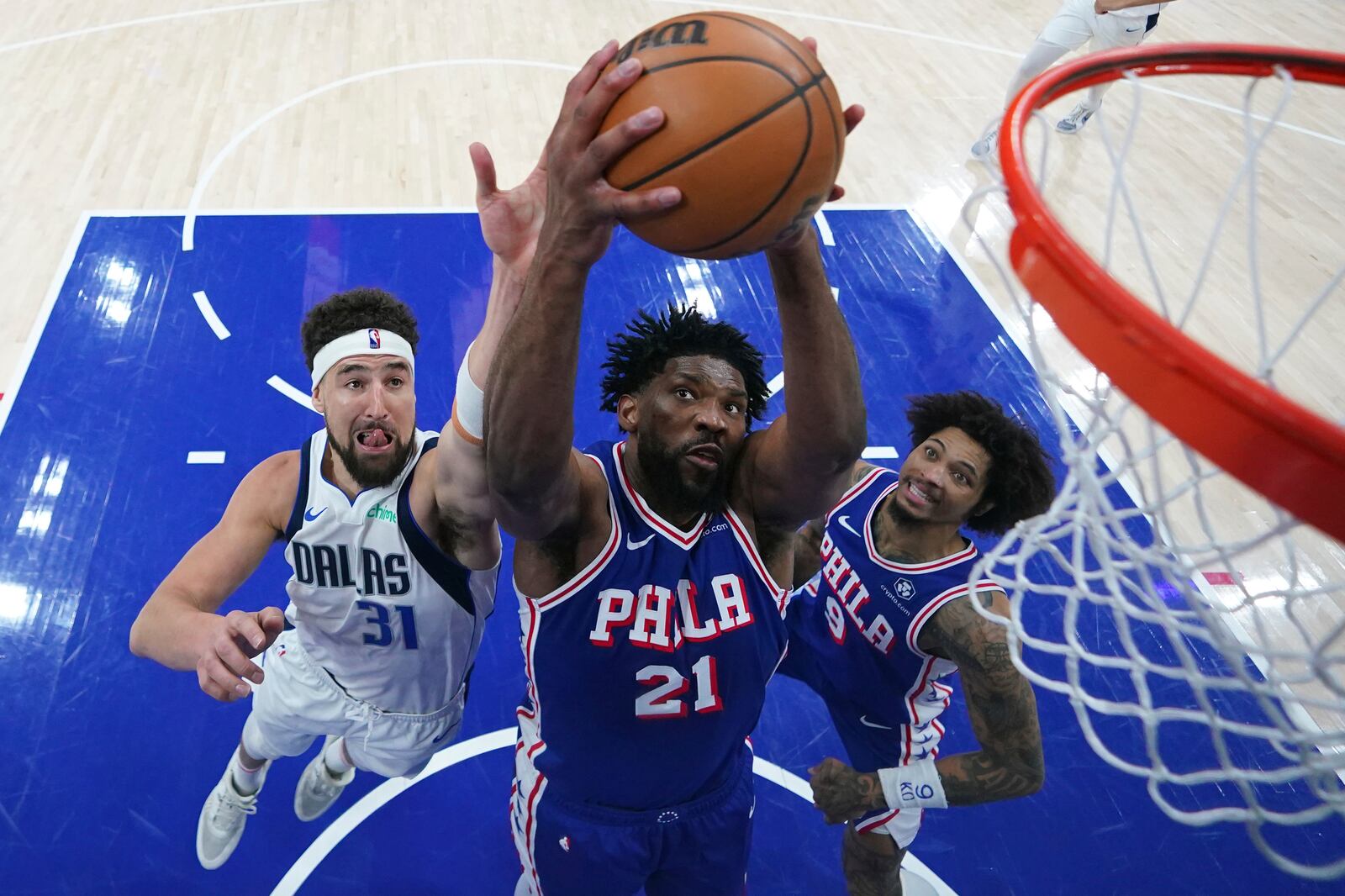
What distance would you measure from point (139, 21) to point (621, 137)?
940 cm

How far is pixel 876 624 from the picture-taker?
3145 mm

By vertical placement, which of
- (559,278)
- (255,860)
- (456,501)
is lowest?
(255,860)

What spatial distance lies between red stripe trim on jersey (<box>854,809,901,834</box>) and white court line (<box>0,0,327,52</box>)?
9.25 meters

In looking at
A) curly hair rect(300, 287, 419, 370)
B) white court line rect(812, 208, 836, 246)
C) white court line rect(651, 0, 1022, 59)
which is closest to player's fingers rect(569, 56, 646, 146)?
curly hair rect(300, 287, 419, 370)

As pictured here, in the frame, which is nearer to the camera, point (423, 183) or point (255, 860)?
point (255, 860)

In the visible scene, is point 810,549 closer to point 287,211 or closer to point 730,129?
point 730,129

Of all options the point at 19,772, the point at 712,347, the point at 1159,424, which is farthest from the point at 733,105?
the point at 19,772

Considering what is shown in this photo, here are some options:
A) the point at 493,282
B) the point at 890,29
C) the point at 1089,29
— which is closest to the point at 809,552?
the point at 493,282

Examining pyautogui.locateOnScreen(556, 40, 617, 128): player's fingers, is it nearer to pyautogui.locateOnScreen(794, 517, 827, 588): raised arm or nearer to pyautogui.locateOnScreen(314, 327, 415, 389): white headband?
pyautogui.locateOnScreen(314, 327, 415, 389): white headband

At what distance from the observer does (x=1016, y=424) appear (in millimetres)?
3340

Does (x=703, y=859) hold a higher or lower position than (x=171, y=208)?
higher

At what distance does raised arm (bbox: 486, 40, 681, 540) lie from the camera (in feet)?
5.51

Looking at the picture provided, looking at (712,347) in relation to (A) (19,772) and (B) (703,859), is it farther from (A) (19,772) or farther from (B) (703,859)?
(A) (19,772)

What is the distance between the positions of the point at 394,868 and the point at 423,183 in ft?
16.3
